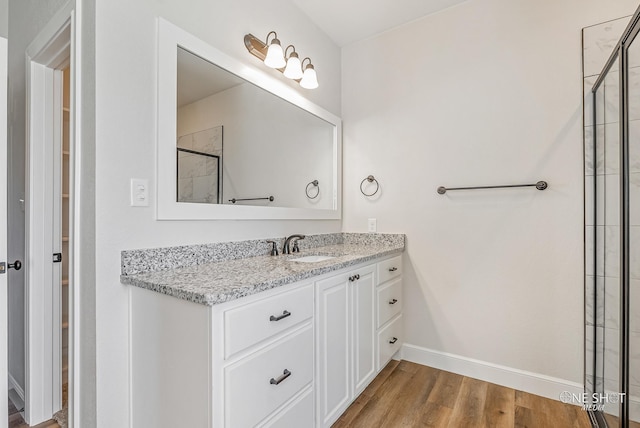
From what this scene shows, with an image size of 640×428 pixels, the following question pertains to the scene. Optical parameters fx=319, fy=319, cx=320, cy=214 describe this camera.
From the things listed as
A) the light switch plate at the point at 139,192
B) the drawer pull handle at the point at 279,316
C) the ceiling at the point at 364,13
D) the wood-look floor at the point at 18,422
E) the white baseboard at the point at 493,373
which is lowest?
the wood-look floor at the point at 18,422

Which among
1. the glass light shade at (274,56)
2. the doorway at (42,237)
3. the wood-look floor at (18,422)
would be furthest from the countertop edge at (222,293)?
the glass light shade at (274,56)

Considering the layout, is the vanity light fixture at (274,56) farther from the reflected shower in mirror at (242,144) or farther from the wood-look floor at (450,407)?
the wood-look floor at (450,407)

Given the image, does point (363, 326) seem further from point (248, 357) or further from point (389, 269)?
point (248, 357)

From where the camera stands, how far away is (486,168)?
80.3 inches

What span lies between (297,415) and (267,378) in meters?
0.29

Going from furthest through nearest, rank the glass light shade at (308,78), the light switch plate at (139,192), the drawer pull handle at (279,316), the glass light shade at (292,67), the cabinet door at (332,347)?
the glass light shade at (308,78), the glass light shade at (292,67), the cabinet door at (332,347), the light switch plate at (139,192), the drawer pull handle at (279,316)

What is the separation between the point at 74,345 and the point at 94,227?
1.58 feet

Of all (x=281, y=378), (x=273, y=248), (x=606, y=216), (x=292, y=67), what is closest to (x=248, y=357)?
(x=281, y=378)

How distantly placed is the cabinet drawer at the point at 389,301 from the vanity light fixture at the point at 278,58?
1421mm

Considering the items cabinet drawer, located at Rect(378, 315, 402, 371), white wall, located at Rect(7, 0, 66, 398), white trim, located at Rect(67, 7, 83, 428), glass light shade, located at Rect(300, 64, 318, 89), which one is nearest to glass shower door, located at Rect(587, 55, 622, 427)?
cabinet drawer, located at Rect(378, 315, 402, 371)

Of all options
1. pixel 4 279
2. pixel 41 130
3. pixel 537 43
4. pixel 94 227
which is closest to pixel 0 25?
pixel 41 130

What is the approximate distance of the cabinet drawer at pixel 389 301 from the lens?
198 centimetres

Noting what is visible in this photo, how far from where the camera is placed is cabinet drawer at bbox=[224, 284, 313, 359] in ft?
3.26

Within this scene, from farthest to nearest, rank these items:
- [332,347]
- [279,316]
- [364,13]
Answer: [364,13] < [332,347] < [279,316]
